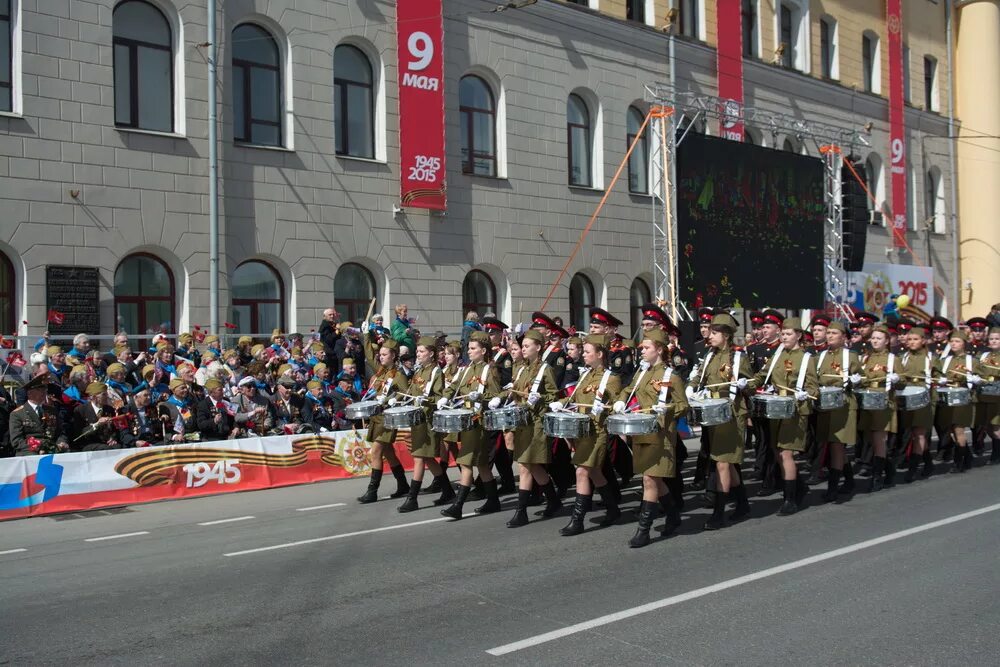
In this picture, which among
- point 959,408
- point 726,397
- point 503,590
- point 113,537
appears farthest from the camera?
point 959,408

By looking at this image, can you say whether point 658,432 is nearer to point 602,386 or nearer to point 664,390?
point 664,390

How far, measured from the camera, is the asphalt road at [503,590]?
621 centimetres

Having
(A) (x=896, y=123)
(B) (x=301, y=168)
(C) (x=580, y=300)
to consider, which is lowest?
(C) (x=580, y=300)

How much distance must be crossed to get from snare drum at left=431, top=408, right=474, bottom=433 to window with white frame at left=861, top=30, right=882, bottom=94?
30.6 m

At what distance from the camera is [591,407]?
31.6ft

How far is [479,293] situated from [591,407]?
14493mm

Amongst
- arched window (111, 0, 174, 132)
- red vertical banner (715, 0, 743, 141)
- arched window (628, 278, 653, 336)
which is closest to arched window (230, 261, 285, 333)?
arched window (111, 0, 174, 132)

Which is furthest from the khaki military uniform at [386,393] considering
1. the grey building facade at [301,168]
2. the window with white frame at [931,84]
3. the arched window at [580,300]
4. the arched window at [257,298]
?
the window with white frame at [931,84]

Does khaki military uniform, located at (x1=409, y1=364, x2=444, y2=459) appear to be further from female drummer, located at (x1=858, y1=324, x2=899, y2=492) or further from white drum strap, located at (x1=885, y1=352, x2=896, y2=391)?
white drum strap, located at (x1=885, y1=352, x2=896, y2=391)

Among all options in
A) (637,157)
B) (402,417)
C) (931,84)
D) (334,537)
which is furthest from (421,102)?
(931,84)

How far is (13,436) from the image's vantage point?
11.9 metres

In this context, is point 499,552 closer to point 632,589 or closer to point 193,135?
point 632,589

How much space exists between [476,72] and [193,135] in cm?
744

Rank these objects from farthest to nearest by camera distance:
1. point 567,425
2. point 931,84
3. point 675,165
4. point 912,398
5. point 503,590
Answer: point 931,84 < point 675,165 < point 912,398 < point 567,425 < point 503,590
